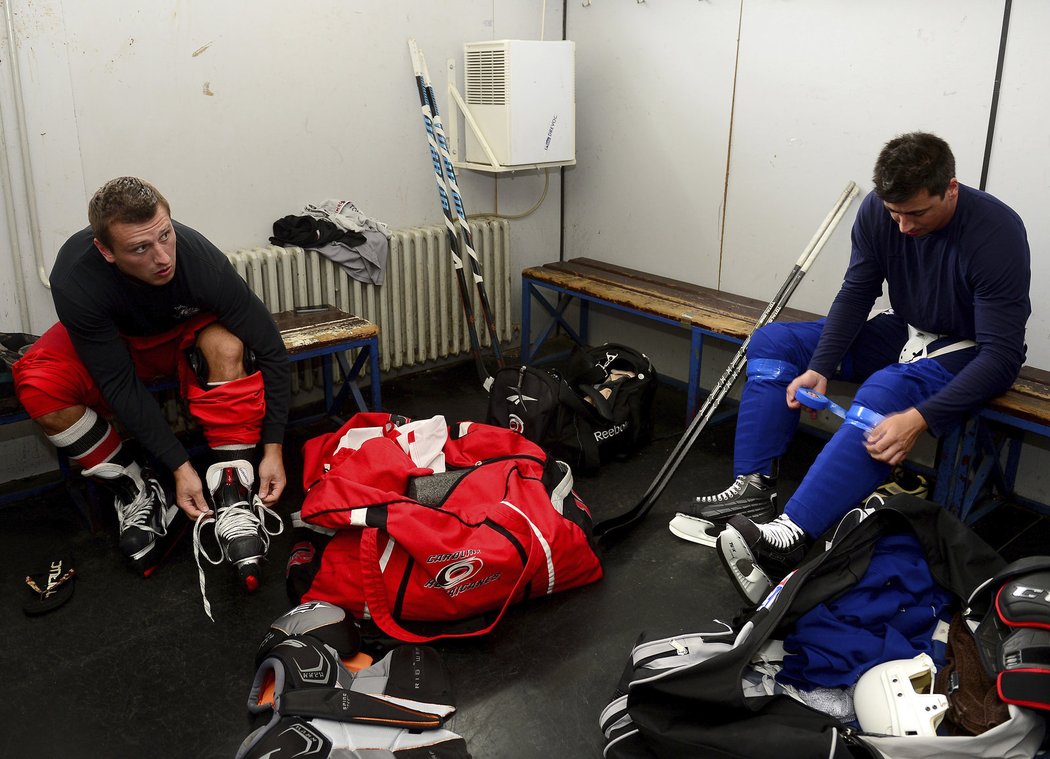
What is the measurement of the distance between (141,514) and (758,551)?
1681 mm

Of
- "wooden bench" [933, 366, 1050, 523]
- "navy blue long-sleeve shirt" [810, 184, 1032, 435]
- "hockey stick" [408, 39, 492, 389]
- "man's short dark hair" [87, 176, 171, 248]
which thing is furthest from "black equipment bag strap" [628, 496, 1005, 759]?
"hockey stick" [408, 39, 492, 389]

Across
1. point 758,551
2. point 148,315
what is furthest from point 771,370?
point 148,315

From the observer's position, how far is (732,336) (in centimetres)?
293

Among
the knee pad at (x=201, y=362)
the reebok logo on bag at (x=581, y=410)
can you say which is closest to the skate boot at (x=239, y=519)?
the knee pad at (x=201, y=362)

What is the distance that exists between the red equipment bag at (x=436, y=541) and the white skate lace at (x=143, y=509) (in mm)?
442

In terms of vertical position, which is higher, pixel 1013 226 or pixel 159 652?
pixel 1013 226

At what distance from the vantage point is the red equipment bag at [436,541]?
206cm

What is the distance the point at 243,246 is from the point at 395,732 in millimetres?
2091

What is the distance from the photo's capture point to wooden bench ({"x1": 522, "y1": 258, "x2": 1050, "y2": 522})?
2.35 meters

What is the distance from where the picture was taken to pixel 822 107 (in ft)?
9.72

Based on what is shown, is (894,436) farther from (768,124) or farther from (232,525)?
(232,525)

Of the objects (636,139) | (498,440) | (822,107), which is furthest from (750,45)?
(498,440)

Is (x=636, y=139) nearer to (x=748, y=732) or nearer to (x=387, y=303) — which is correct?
(x=387, y=303)

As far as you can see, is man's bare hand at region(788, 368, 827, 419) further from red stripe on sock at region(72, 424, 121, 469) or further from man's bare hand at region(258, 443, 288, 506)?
red stripe on sock at region(72, 424, 121, 469)
